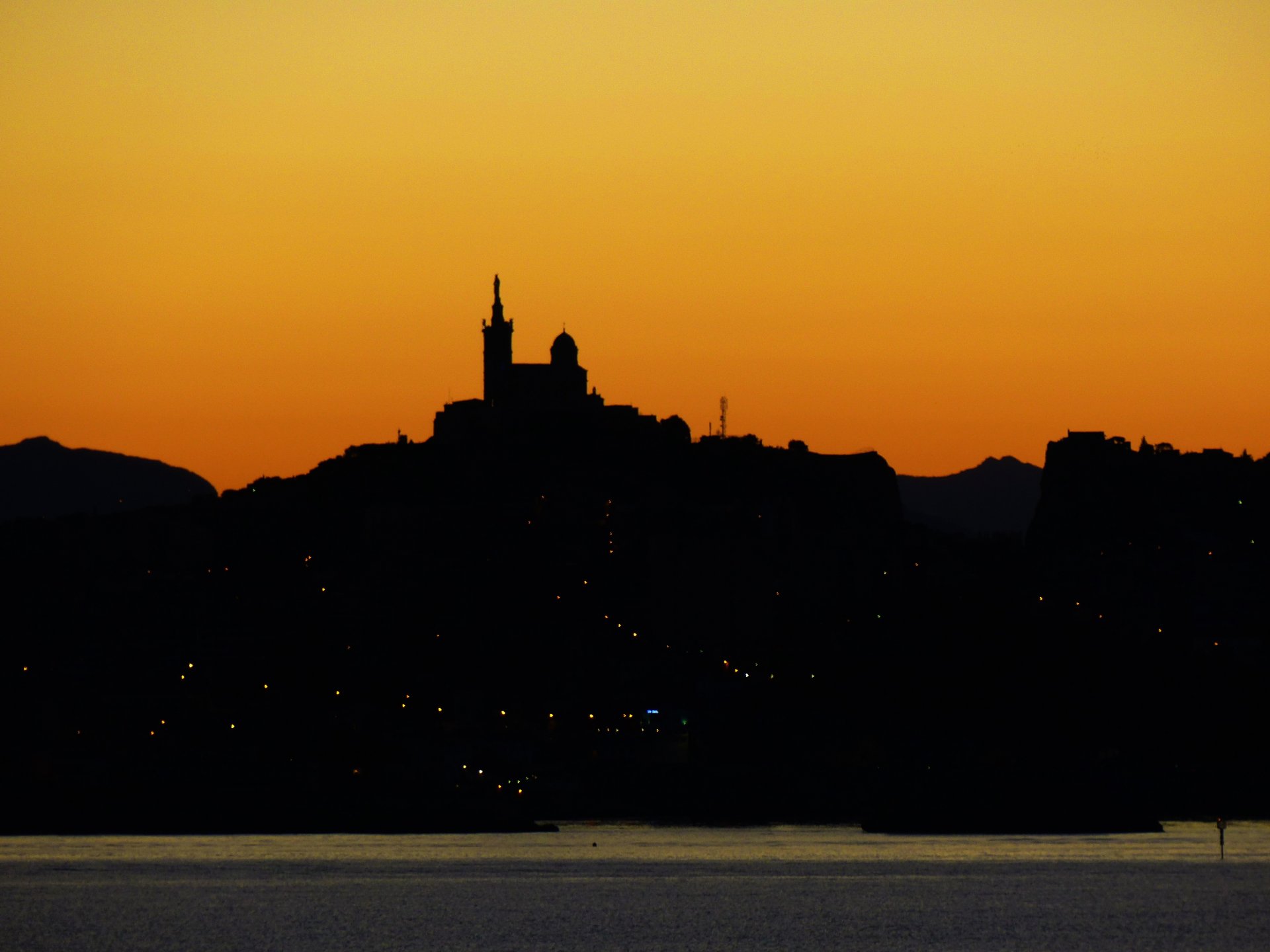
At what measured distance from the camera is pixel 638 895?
371 ft

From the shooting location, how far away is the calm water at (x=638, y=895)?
313 feet

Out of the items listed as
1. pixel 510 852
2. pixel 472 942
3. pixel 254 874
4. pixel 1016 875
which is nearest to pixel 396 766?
pixel 510 852

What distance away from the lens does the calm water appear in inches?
3752

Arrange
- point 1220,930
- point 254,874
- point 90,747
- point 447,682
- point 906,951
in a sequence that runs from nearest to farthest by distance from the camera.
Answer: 1. point 906,951
2. point 1220,930
3. point 254,874
4. point 90,747
5. point 447,682

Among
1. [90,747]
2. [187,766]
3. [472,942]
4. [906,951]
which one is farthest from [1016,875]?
[90,747]

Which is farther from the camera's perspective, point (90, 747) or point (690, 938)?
point (90, 747)

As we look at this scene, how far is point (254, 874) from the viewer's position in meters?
124

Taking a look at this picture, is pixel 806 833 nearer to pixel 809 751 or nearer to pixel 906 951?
pixel 809 751

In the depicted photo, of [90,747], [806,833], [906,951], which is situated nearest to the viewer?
[906,951]

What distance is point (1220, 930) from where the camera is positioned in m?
98.9

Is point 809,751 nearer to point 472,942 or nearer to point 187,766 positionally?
point 187,766

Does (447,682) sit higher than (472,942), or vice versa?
(447,682)

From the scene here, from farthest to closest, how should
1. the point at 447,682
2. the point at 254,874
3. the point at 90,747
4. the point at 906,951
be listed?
the point at 447,682, the point at 90,747, the point at 254,874, the point at 906,951

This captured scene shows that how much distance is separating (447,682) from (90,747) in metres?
33.6
